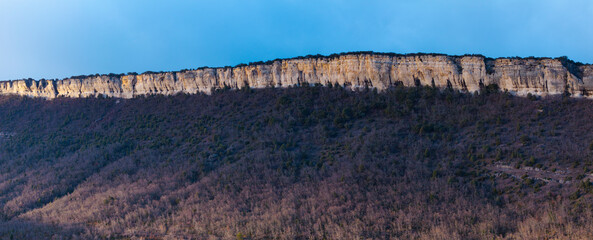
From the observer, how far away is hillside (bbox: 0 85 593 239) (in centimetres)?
1518

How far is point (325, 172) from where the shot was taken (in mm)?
20984

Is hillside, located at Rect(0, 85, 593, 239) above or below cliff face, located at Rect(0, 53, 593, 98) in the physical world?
below

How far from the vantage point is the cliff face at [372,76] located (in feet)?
78.5

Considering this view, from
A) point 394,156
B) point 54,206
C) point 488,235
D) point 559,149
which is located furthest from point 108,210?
point 559,149

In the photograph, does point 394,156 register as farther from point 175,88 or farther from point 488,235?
point 175,88

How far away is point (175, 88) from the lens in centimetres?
4406

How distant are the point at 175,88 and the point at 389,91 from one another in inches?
1074

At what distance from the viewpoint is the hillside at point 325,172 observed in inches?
598

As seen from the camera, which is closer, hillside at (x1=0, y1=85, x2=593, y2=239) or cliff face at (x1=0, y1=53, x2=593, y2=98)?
hillside at (x1=0, y1=85, x2=593, y2=239)

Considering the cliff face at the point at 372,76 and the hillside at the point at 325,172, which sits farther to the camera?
the cliff face at the point at 372,76

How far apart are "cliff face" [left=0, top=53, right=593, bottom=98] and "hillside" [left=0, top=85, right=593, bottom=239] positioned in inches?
43.8

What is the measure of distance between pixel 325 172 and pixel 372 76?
13431 mm

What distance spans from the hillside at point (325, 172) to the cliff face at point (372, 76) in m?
1.11

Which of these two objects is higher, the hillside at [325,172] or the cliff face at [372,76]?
the cliff face at [372,76]
